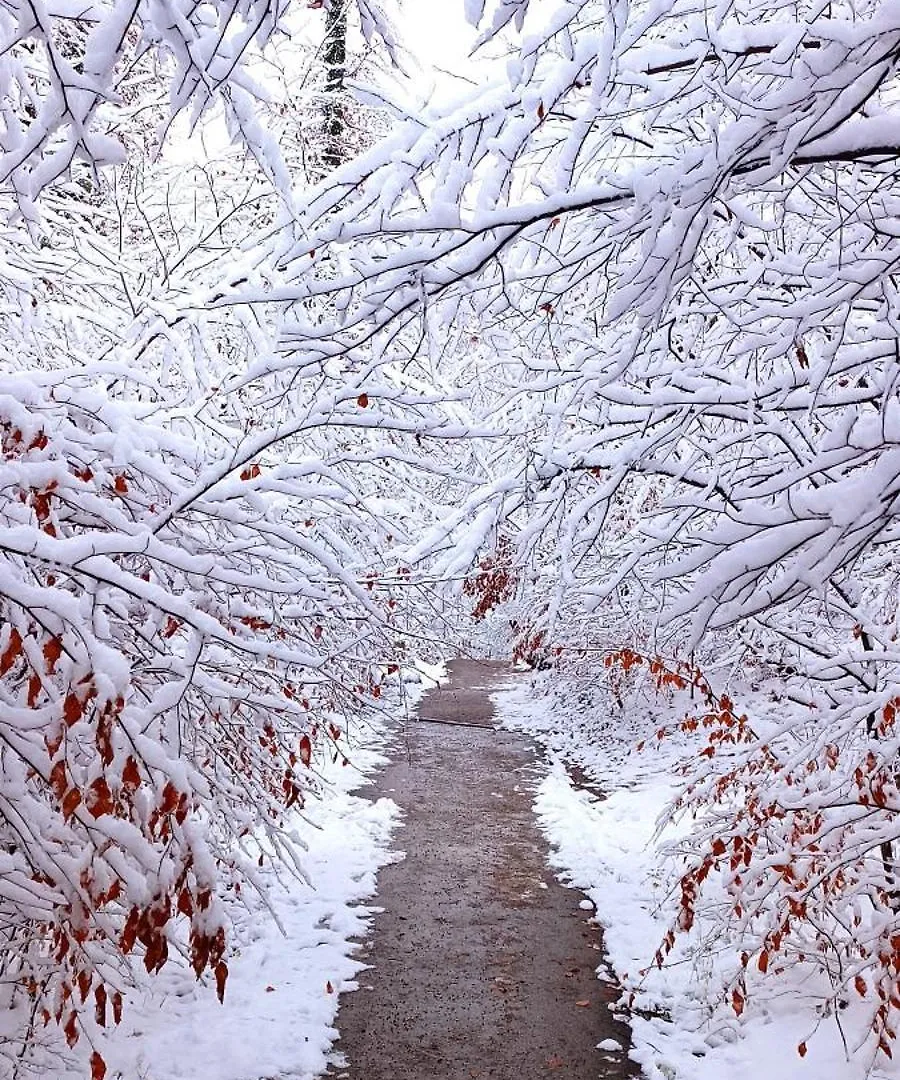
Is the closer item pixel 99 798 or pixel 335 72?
pixel 99 798

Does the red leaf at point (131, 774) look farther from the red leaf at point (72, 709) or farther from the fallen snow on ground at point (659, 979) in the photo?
the fallen snow on ground at point (659, 979)

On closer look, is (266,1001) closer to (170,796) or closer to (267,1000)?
(267,1000)

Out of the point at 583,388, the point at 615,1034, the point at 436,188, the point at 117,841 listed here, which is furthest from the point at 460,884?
the point at 436,188

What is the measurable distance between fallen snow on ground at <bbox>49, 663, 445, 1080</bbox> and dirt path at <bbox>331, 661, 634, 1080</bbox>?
0.19 meters

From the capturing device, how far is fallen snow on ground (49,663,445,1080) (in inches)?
225

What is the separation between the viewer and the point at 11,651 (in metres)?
2.76

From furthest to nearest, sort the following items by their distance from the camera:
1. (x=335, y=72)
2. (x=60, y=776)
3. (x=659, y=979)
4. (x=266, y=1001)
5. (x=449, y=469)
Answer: (x=335, y=72) < (x=659, y=979) < (x=266, y=1001) < (x=449, y=469) < (x=60, y=776)

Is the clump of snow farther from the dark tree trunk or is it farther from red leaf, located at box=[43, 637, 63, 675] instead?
the dark tree trunk

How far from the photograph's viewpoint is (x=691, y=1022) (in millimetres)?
6527

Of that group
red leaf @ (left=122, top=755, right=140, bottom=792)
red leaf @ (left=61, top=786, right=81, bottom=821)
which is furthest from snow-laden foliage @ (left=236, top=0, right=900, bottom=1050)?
red leaf @ (left=61, top=786, right=81, bottom=821)

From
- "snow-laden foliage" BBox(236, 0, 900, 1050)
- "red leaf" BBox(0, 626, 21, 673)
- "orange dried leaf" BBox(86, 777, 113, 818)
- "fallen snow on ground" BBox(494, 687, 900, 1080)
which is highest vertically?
"snow-laden foliage" BBox(236, 0, 900, 1050)

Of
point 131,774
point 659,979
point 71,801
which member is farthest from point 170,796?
point 659,979

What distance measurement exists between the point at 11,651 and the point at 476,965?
18.9 ft

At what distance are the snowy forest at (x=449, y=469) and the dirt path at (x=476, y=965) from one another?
11.6 inches
